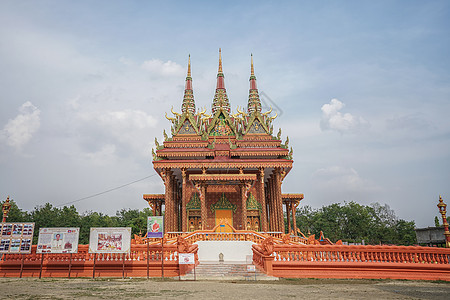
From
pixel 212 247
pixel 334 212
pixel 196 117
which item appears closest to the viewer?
pixel 212 247

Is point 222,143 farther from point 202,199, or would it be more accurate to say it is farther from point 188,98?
point 188,98

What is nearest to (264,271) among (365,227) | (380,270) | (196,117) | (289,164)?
(380,270)

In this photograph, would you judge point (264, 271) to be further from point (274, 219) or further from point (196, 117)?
point (196, 117)

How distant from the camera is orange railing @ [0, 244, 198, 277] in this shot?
12.2 metres

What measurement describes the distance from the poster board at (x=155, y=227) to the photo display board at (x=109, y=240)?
821 mm

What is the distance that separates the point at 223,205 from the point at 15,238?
49.9 ft

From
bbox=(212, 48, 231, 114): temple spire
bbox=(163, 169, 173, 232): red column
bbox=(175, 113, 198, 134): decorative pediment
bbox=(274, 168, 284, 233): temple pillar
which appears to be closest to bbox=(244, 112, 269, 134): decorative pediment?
bbox=(212, 48, 231, 114): temple spire

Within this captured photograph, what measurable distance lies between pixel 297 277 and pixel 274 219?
12.5m

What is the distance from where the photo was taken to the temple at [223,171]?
22875mm

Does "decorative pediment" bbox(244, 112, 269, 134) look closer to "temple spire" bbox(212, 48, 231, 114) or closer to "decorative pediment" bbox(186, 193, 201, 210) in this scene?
Answer: "temple spire" bbox(212, 48, 231, 114)

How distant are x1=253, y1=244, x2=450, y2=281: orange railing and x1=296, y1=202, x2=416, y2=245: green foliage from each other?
3269 centimetres

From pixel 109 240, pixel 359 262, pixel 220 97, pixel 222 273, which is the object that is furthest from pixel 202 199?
pixel 220 97

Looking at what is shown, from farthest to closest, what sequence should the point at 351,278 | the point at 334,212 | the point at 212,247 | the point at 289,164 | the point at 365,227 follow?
1. the point at 334,212
2. the point at 365,227
3. the point at 289,164
4. the point at 212,247
5. the point at 351,278

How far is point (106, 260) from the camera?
40.5 ft
